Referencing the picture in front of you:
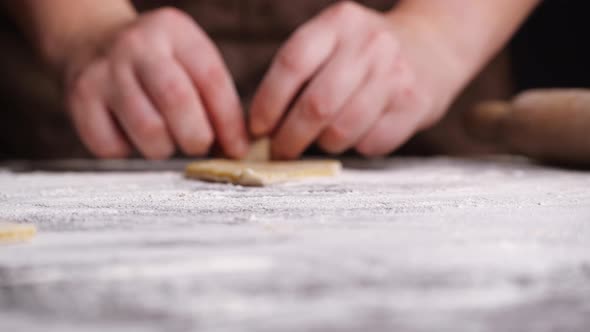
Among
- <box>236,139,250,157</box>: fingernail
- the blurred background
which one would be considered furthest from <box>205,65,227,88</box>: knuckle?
the blurred background

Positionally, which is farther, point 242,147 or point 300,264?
point 242,147

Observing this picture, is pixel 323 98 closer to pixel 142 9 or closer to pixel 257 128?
pixel 257 128

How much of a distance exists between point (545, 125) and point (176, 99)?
0.63m

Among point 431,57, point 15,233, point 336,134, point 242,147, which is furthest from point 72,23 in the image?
point 15,233

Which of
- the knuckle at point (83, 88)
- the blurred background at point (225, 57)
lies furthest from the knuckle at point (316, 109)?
the blurred background at point (225, 57)

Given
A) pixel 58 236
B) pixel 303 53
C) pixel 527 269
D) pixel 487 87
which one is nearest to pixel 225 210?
pixel 58 236

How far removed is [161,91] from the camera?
921 millimetres

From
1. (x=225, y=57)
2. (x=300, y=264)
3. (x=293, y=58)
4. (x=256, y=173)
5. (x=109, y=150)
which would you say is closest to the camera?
(x=300, y=264)

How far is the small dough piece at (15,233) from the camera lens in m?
0.41

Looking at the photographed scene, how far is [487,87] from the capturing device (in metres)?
1.62

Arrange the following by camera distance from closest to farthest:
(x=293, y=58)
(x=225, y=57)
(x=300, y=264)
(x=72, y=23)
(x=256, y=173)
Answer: (x=300, y=264)
(x=256, y=173)
(x=293, y=58)
(x=72, y=23)
(x=225, y=57)

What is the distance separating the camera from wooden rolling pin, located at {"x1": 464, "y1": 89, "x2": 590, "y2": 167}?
0.97 meters

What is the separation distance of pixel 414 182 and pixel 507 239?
0.38 m

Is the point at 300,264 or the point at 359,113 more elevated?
the point at 300,264
